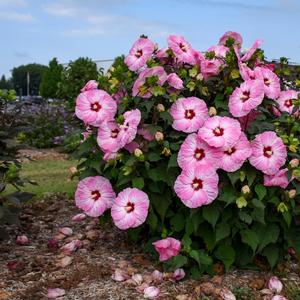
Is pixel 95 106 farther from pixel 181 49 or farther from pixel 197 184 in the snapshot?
pixel 197 184

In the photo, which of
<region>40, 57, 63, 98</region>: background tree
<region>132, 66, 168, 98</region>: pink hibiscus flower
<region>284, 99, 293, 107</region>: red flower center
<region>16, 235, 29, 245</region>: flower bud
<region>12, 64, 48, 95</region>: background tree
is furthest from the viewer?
<region>12, 64, 48, 95</region>: background tree

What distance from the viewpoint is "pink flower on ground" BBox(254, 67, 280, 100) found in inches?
132

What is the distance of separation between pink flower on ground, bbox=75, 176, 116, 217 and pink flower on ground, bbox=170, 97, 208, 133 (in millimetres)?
535

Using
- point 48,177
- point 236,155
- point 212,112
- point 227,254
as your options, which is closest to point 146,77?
point 212,112

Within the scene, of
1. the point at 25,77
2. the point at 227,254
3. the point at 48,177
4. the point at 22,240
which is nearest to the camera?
the point at 227,254

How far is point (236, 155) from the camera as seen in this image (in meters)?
3.04

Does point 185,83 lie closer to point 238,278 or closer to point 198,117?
point 198,117

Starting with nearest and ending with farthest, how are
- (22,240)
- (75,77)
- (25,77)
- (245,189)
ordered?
(245,189) → (22,240) → (75,77) → (25,77)

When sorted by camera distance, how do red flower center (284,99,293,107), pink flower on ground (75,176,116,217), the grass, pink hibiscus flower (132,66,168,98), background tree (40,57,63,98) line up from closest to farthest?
pink hibiscus flower (132,66,168,98), pink flower on ground (75,176,116,217), red flower center (284,99,293,107), the grass, background tree (40,57,63,98)

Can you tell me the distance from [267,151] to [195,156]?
1.24ft

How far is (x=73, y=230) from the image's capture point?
4.21 metres

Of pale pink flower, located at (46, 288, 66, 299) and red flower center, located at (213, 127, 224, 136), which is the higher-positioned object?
red flower center, located at (213, 127, 224, 136)

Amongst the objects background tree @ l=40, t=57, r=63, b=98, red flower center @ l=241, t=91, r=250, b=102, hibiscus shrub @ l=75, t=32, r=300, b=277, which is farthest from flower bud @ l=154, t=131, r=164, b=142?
background tree @ l=40, t=57, r=63, b=98

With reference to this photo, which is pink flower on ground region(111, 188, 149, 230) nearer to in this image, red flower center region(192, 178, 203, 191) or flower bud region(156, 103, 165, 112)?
red flower center region(192, 178, 203, 191)
